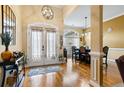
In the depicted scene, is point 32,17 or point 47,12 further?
point 47,12

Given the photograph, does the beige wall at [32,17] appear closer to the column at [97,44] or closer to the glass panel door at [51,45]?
the glass panel door at [51,45]

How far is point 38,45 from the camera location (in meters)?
6.94

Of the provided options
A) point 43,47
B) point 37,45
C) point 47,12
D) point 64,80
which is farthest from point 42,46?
point 64,80

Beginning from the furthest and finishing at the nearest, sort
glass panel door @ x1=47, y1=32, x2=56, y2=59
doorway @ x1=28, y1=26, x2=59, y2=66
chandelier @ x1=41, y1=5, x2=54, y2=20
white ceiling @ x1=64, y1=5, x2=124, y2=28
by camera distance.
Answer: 1. glass panel door @ x1=47, y1=32, x2=56, y2=59
2. chandelier @ x1=41, y1=5, x2=54, y2=20
3. doorway @ x1=28, y1=26, x2=59, y2=66
4. white ceiling @ x1=64, y1=5, x2=124, y2=28

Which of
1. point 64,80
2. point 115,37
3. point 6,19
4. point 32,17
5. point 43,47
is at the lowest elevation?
point 64,80

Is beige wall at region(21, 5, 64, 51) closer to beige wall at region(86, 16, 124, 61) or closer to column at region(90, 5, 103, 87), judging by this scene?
beige wall at region(86, 16, 124, 61)

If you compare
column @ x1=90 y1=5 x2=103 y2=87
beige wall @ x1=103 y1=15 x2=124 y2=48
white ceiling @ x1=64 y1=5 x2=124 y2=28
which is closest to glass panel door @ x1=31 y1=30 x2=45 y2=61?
white ceiling @ x1=64 y1=5 x2=124 y2=28

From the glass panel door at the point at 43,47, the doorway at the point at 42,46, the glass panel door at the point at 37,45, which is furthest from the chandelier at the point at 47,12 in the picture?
the glass panel door at the point at 37,45

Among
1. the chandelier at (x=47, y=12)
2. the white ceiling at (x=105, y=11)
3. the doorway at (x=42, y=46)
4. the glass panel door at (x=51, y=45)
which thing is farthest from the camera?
the glass panel door at (x=51, y=45)

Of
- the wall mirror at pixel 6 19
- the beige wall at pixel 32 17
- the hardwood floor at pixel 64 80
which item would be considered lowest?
the hardwood floor at pixel 64 80

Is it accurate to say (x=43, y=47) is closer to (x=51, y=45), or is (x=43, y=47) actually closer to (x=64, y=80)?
(x=51, y=45)

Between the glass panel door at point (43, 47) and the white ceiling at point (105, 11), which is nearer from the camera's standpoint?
the white ceiling at point (105, 11)

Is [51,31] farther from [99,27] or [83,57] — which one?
[99,27]
